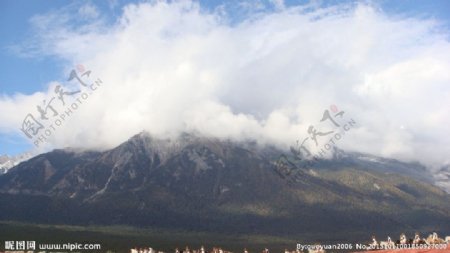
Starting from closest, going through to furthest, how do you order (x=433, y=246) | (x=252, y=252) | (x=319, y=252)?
(x=433, y=246), (x=319, y=252), (x=252, y=252)

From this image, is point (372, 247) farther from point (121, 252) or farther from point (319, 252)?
point (121, 252)

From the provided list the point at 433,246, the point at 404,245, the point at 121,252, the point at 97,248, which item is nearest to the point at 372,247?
the point at 404,245

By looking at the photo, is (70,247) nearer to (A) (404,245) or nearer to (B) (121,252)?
(B) (121,252)

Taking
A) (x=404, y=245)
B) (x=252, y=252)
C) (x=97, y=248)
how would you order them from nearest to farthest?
(x=404, y=245)
(x=97, y=248)
(x=252, y=252)

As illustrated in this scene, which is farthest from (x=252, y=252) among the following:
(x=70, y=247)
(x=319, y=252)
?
(x=319, y=252)

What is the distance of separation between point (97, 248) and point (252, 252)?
4463 cm

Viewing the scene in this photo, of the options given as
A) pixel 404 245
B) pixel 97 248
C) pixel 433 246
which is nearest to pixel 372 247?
pixel 404 245

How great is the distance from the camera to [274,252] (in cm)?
16662

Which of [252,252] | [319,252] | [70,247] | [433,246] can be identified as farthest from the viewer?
[252,252]

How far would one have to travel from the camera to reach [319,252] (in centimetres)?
7331

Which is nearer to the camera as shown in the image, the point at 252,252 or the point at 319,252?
the point at 319,252

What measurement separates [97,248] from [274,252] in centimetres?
5075

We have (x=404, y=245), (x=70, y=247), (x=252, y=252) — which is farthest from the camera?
(x=252, y=252)

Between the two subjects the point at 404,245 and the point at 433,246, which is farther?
the point at 404,245
